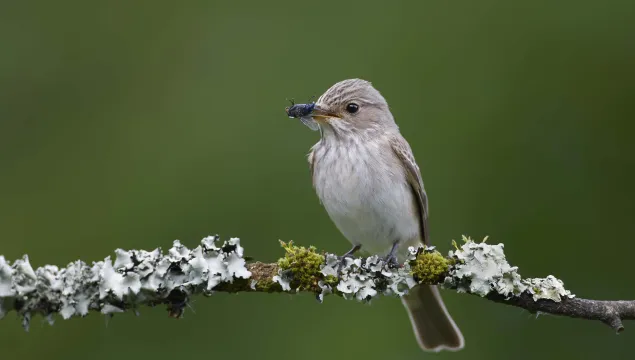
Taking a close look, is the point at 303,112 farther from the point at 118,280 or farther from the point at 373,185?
the point at 118,280

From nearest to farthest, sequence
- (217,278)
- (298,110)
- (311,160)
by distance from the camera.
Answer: (217,278), (298,110), (311,160)

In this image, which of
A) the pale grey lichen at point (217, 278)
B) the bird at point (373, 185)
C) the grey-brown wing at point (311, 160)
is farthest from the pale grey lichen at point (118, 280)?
the grey-brown wing at point (311, 160)

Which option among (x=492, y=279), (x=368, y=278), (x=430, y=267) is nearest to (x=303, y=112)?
(x=368, y=278)

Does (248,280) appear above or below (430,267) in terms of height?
below

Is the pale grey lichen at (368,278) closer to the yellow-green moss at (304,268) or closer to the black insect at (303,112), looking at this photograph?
the yellow-green moss at (304,268)

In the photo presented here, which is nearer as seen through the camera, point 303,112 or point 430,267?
point 430,267
